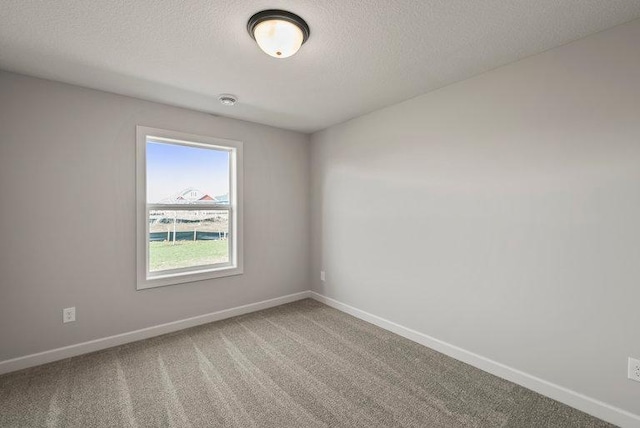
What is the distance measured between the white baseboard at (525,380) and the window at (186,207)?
2.04 metres

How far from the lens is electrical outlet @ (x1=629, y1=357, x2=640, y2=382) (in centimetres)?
173

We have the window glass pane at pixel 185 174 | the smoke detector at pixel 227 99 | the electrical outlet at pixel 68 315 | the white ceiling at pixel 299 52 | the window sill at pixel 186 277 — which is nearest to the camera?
the white ceiling at pixel 299 52

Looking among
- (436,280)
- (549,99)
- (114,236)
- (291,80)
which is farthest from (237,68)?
(436,280)

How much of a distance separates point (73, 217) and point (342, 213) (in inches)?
108

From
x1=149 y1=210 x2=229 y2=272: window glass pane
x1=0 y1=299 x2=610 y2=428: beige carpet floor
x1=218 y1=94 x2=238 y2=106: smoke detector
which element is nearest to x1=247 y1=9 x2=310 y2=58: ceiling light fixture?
x1=218 y1=94 x2=238 y2=106: smoke detector

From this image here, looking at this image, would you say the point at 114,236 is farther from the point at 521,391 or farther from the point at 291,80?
the point at 521,391

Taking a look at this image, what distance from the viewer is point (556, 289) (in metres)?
2.04

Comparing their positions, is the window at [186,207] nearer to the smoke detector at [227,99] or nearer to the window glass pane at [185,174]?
the window glass pane at [185,174]

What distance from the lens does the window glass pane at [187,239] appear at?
313cm

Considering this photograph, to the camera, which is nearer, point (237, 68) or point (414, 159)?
point (237, 68)

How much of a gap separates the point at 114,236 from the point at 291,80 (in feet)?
7.26

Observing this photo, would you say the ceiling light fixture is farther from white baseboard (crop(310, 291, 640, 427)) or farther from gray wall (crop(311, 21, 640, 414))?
white baseboard (crop(310, 291, 640, 427))

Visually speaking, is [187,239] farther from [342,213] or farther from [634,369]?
[634,369]

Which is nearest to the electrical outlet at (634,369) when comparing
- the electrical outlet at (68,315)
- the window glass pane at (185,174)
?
the window glass pane at (185,174)
